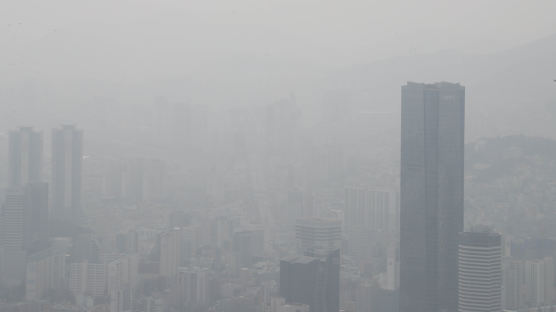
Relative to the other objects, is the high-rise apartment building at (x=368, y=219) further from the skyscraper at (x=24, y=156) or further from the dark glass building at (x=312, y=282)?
the skyscraper at (x=24, y=156)

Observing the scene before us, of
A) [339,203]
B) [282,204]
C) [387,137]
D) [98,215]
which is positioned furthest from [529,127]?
[98,215]

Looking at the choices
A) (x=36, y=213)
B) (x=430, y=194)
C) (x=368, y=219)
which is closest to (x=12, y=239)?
(x=36, y=213)

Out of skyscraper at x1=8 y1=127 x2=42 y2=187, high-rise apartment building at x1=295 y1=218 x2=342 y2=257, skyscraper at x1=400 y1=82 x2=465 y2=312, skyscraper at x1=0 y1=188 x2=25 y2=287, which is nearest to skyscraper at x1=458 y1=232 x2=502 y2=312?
skyscraper at x1=400 y1=82 x2=465 y2=312

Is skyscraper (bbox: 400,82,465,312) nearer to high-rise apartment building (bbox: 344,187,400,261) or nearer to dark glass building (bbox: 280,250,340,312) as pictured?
high-rise apartment building (bbox: 344,187,400,261)

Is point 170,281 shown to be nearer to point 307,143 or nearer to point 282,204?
point 282,204

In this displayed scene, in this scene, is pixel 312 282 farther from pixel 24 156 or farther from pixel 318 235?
pixel 24 156
